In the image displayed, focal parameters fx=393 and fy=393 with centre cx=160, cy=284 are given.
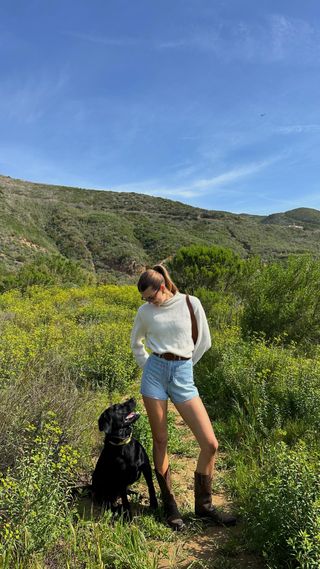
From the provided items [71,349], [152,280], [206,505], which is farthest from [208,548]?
[71,349]

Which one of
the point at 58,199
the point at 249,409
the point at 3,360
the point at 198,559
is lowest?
the point at 198,559

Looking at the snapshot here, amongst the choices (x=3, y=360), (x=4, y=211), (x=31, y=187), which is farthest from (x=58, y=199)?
(x=3, y=360)

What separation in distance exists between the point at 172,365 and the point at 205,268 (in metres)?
9.59

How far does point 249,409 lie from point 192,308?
203 cm

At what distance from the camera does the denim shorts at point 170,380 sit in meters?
2.59

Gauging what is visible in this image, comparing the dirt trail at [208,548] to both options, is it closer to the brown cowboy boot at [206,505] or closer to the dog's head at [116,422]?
the brown cowboy boot at [206,505]

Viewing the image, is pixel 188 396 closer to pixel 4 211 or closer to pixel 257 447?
pixel 257 447

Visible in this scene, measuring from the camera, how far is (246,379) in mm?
4531

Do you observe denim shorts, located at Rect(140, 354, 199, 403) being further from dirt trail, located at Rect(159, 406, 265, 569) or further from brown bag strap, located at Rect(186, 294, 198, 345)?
dirt trail, located at Rect(159, 406, 265, 569)

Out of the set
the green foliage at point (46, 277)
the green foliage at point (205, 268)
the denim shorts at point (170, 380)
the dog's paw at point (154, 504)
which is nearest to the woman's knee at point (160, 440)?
the denim shorts at point (170, 380)

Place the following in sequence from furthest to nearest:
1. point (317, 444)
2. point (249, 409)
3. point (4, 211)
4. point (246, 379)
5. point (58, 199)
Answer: point (58, 199)
point (4, 211)
point (246, 379)
point (249, 409)
point (317, 444)

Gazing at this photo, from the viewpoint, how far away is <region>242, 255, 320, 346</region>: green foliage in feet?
23.3

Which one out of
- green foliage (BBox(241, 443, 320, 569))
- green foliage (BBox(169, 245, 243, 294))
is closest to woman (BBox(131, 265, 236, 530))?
green foliage (BBox(241, 443, 320, 569))

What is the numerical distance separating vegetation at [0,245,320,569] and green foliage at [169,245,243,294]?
126 inches
